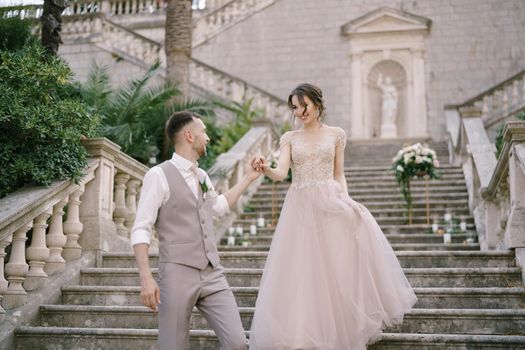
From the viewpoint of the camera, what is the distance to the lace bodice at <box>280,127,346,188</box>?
15.3ft

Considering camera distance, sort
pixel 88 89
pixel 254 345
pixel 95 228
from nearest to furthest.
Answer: pixel 254 345 → pixel 95 228 → pixel 88 89

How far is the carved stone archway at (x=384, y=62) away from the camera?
18.5m

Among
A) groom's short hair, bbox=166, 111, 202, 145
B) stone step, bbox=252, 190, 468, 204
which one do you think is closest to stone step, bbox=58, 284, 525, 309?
groom's short hair, bbox=166, 111, 202, 145

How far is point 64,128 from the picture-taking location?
583 centimetres

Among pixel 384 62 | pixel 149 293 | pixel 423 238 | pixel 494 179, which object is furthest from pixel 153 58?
pixel 149 293

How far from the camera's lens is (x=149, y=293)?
3469 millimetres

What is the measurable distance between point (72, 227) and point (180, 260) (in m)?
2.89

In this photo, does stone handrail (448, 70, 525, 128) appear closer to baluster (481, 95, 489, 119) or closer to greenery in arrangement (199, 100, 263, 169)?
baluster (481, 95, 489, 119)

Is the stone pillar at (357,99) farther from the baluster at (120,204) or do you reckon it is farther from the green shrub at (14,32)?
the baluster at (120,204)

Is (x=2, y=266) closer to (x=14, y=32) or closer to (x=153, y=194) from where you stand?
(x=153, y=194)

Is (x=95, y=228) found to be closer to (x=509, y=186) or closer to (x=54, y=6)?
(x=54, y=6)

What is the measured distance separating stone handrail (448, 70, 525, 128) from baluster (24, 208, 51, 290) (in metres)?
12.2

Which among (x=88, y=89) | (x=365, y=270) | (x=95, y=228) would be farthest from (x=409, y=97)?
(x=365, y=270)

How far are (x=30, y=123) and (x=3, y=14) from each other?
3.05m
